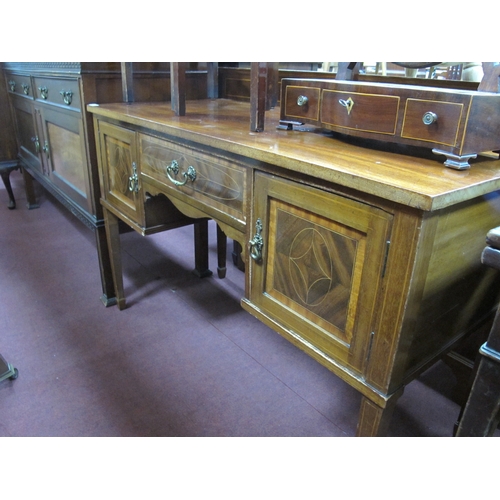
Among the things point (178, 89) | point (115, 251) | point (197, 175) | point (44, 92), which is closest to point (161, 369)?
point (115, 251)

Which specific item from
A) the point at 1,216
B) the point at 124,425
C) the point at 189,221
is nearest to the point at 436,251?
the point at 124,425

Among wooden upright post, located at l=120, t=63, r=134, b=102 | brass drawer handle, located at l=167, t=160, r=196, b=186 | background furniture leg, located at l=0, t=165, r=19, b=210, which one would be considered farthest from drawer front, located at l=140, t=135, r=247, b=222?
background furniture leg, located at l=0, t=165, r=19, b=210

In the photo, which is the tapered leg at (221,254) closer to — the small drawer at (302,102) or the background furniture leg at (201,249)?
the background furniture leg at (201,249)

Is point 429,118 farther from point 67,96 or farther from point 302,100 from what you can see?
point 67,96

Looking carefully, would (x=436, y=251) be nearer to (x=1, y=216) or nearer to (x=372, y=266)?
(x=372, y=266)

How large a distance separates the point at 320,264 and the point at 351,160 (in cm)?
19

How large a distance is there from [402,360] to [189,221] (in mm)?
1119

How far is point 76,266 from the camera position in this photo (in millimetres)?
2199

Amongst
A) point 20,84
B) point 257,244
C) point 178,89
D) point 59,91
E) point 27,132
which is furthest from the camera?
point 27,132

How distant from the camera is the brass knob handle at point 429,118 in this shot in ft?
2.21

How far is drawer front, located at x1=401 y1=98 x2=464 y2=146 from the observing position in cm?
65

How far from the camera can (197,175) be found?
103 centimetres

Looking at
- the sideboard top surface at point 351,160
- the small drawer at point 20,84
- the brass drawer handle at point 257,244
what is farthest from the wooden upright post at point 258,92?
the small drawer at point 20,84

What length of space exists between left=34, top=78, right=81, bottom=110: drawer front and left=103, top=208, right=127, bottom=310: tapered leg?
424 mm
